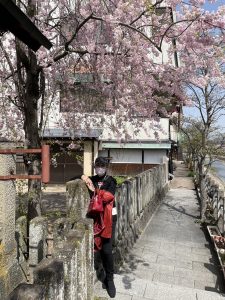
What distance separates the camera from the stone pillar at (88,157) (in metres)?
20.9

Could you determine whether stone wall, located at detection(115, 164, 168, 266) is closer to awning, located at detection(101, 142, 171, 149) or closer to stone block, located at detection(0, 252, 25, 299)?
stone block, located at detection(0, 252, 25, 299)

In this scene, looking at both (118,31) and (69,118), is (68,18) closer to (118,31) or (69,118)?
(118,31)

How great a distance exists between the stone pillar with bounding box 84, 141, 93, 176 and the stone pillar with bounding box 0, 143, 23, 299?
1658 centimetres

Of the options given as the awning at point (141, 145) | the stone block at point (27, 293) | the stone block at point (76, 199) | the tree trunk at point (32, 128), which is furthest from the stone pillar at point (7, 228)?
the awning at point (141, 145)

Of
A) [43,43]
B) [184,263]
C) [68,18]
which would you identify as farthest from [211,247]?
[43,43]

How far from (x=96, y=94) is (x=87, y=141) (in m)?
11.2

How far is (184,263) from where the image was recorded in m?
7.95

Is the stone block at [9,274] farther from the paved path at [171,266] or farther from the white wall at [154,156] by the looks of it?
the white wall at [154,156]

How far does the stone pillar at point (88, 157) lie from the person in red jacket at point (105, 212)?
15975 mm

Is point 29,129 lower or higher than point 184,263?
higher

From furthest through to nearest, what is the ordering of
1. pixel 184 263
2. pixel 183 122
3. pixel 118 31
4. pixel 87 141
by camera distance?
pixel 87 141 < pixel 183 122 < pixel 184 263 < pixel 118 31

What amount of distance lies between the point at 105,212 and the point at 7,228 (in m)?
1.29

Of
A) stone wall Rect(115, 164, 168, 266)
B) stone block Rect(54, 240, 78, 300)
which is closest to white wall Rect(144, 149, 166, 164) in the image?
stone wall Rect(115, 164, 168, 266)

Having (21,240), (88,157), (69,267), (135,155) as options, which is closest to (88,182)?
(21,240)
